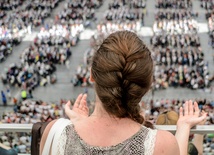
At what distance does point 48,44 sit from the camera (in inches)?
853

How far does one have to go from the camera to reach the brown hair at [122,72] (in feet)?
4.40

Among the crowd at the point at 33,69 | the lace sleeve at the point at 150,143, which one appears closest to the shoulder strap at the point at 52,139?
the lace sleeve at the point at 150,143

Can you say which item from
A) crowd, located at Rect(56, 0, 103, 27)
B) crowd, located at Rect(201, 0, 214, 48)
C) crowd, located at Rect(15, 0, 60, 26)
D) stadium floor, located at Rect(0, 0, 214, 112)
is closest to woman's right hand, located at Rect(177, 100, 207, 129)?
stadium floor, located at Rect(0, 0, 214, 112)

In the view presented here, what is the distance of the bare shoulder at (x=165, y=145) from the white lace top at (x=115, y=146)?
0.7 inches

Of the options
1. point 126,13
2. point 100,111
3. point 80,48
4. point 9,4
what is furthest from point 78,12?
point 100,111

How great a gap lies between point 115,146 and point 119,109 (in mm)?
142

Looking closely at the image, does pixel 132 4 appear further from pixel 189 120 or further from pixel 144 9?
pixel 189 120

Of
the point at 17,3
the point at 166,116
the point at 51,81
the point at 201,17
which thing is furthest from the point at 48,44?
the point at 166,116

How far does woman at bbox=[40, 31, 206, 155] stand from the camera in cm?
134

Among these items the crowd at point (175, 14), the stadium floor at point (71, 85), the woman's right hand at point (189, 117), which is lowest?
the stadium floor at point (71, 85)

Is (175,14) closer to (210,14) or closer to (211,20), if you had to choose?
(210,14)

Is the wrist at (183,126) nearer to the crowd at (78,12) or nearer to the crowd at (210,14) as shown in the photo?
the crowd at (210,14)

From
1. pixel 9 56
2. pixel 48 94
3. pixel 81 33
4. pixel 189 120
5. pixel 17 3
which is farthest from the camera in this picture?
pixel 17 3

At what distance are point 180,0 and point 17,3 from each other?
12187 mm
